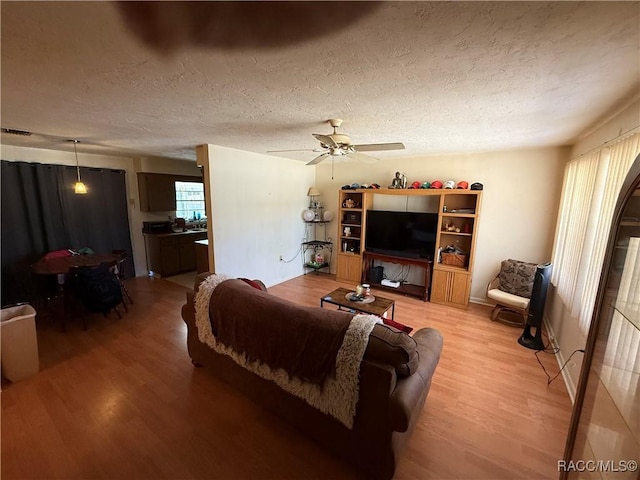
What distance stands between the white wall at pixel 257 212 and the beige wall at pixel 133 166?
229cm

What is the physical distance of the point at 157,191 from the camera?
5168 mm

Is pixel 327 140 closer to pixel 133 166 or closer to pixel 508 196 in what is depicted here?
pixel 508 196

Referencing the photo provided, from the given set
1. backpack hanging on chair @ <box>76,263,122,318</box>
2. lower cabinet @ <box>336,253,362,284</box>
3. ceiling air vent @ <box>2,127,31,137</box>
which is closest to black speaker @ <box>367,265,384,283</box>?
lower cabinet @ <box>336,253,362,284</box>

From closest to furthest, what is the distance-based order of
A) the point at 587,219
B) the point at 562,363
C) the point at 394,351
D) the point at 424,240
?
the point at 394,351, the point at 587,219, the point at 562,363, the point at 424,240

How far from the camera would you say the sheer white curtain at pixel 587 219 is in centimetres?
202

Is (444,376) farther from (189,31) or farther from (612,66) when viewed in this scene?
(189,31)

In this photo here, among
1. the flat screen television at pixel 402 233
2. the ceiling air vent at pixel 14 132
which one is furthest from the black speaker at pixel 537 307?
the ceiling air vent at pixel 14 132

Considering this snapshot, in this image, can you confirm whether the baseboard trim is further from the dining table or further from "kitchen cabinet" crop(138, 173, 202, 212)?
"kitchen cabinet" crop(138, 173, 202, 212)

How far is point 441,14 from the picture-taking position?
40.0 inches

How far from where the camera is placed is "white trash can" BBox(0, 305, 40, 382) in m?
2.24

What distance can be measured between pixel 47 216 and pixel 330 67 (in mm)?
4988

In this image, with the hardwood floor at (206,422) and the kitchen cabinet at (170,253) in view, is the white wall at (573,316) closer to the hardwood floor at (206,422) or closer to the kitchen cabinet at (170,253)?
the hardwood floor at (206,422)

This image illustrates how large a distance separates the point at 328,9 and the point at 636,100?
2.27m

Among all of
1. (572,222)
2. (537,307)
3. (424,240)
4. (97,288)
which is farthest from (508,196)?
(97,288)
